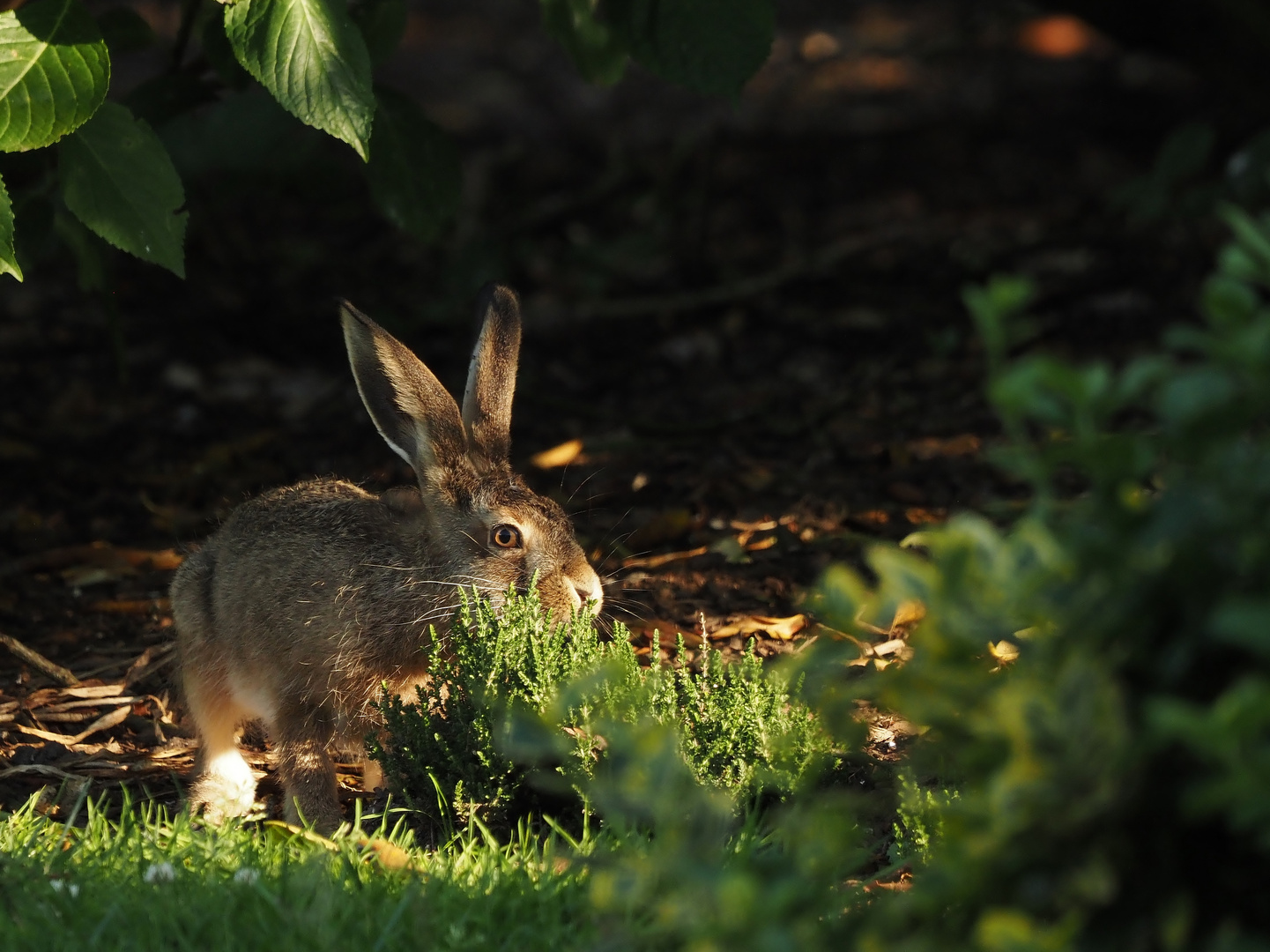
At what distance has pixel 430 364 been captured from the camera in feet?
26.0

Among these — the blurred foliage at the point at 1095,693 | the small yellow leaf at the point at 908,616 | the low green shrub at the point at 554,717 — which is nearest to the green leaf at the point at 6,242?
the low green shrub at the point at 554,717

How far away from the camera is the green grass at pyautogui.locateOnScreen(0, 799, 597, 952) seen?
2.78 m

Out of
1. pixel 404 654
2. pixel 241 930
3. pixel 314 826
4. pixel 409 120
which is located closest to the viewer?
pixel 241 930

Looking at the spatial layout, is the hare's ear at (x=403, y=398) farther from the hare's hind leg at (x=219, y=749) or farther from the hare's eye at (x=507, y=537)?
the hare's hind leg at (x=219, y=749)

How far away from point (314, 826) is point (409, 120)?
2601 millimetres

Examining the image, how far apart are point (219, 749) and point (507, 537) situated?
1.04 meters

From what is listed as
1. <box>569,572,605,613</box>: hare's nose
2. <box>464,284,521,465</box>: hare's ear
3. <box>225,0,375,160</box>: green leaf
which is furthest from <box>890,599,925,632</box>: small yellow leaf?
<box>225,0,375,160</box>: green leaf

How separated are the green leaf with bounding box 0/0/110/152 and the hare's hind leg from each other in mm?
1624

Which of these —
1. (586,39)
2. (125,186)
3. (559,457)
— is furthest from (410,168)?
(559,457)

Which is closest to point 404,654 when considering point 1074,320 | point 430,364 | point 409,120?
point 409,120

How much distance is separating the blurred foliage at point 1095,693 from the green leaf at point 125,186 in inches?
106

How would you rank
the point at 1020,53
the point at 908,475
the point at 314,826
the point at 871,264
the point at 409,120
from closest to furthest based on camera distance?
the point at 314,826, the point at 409,120, the point at 908,475, the point at 871,264, the point at 1020,53

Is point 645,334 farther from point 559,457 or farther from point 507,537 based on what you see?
point 507,537

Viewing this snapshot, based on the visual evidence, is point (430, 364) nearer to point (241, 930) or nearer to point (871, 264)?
point (871, 264)
